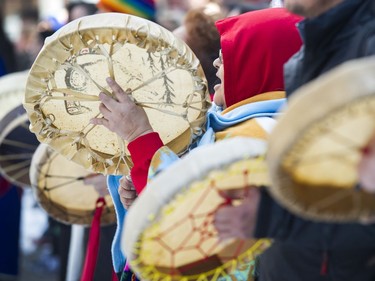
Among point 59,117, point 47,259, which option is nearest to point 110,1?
point 47,259

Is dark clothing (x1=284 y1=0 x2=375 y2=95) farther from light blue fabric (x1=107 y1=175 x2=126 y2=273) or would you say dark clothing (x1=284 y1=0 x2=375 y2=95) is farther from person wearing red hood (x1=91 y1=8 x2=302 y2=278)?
light blue fabric (x1=107 y1=175 x2=126 y2=273)

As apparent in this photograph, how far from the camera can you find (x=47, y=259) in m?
7.34

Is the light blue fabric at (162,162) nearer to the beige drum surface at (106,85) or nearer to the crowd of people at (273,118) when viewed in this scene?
the crowd of people at (273,118)

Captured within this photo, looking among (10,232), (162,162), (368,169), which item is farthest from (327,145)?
(10,232)

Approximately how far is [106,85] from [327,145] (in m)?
1.11

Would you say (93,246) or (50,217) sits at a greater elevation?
(93,246)

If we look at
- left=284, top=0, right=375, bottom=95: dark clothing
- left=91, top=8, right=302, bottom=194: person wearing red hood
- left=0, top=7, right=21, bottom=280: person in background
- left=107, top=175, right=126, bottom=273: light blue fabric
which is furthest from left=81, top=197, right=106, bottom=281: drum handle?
left=0, top=7, right=21, bottom=280: person in background

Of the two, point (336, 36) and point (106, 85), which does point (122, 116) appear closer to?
point (106, 85)

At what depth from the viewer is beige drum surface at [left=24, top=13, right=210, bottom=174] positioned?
2420mm

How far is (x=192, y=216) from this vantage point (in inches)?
80.4

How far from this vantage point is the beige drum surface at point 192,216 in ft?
6.20

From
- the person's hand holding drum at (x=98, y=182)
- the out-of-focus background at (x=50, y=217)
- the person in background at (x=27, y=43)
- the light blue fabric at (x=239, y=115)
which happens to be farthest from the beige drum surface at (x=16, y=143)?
the person in background at (x=27, y=43)

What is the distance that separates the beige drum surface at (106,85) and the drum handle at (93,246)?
0.59 meters

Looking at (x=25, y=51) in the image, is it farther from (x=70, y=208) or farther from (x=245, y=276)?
(x=245, y=276)
